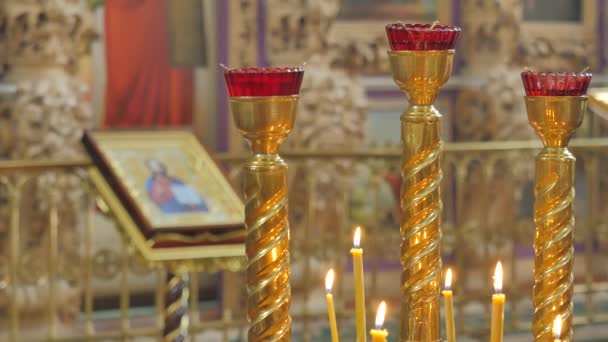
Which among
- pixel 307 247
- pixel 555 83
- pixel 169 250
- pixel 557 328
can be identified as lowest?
pixel 307 247

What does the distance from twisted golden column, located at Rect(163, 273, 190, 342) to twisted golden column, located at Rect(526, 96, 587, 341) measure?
221 centimetres

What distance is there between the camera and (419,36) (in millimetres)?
1403

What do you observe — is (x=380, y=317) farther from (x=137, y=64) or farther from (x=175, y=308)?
(x=137, y=64)

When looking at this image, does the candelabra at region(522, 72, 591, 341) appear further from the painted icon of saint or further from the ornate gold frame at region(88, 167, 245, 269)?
the painted icon of saint

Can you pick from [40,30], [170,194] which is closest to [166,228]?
[170,194]

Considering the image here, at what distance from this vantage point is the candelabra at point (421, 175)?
4.62 ft

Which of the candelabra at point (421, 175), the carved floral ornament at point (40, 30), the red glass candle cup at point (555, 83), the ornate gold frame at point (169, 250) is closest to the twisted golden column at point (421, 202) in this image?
the candelabra at point (421, 175)

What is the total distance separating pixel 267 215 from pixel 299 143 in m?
5.04

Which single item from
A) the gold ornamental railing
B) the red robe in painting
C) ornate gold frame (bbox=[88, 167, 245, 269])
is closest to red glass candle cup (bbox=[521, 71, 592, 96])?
ornate gold frame (bbox=[88, 167, 245, 269])

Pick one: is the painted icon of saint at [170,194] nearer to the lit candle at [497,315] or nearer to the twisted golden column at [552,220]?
the twisted golden column at [552,220]

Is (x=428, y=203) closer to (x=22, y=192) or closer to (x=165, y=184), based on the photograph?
(x=165, y=184)

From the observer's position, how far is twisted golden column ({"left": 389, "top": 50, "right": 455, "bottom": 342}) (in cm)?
141

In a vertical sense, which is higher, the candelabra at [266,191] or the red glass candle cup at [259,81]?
the red glass candle cup at [259,81]

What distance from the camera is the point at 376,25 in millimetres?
6828
